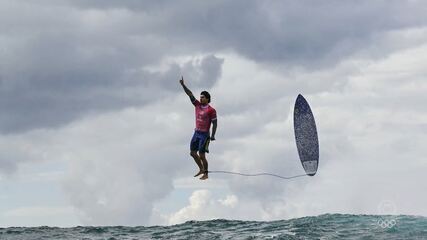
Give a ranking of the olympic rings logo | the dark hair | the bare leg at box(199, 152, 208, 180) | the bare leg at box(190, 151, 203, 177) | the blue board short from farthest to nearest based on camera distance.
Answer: the bare leg at box(190, 151, 203, 177) → the bare leg at box(199, 152, 208, 180) → the blue board short → the dark hair → the olympic rings logo

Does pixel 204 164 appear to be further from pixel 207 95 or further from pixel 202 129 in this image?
pixel 207 95

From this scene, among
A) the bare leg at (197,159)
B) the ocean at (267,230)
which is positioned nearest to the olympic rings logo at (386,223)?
the ocean at (267,230)

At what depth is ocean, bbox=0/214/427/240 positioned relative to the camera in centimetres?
2331

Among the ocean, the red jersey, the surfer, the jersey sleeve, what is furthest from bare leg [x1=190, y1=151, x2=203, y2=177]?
the ocean

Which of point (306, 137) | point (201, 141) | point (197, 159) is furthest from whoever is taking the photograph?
point (306, 137)

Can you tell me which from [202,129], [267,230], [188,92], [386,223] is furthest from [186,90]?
[386,223]

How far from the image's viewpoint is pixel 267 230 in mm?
25234

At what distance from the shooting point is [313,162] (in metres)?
29.2

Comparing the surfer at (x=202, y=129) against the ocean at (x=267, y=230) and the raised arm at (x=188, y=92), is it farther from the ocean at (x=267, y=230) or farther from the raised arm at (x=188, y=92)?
the ocean at (x=267, y=230)

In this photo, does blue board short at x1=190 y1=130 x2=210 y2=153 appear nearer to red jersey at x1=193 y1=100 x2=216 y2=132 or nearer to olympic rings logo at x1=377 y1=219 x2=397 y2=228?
red jersey at x1=193 y1=100 x2=216 y2=132

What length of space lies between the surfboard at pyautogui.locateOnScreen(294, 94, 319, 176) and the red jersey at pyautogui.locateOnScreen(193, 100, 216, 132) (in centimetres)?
550

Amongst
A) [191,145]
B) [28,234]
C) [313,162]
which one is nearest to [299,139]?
[313,162]

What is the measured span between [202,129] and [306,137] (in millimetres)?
5936

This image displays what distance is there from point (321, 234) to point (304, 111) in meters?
7.96
